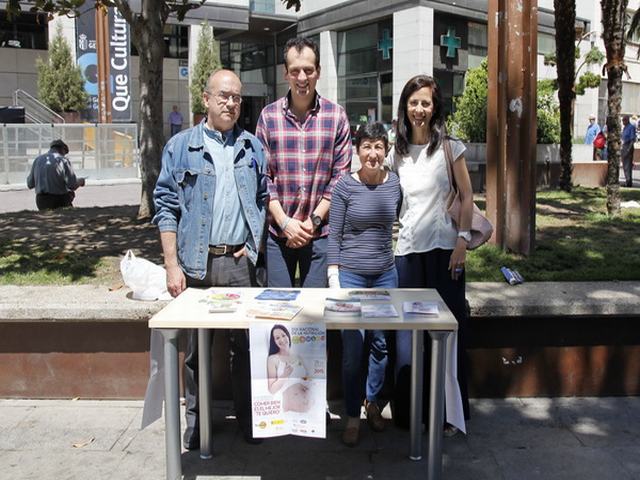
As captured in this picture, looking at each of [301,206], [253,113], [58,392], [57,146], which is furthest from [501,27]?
[253,113]

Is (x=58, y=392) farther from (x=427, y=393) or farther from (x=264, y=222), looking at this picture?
(x=427, y=393)

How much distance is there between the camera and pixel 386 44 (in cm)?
3106

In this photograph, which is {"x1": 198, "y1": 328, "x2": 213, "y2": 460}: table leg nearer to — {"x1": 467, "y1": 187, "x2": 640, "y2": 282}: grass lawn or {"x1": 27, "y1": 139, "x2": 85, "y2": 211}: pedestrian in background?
{"x1": 467, "y1": 187, "x2": 640, "y2": 282}: grass lawn

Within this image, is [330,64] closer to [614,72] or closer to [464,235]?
[614,72]

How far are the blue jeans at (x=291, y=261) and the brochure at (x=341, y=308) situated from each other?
0.59 m

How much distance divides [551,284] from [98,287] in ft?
10.5

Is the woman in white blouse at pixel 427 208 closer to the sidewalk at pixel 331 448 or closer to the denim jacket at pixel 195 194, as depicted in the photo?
the sidewalk at pixel 331 448

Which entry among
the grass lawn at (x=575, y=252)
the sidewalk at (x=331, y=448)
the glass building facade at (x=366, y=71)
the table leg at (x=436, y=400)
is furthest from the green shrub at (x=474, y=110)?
the glass building facade at (x=366, y=71)

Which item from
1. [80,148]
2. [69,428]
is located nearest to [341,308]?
[69,428]

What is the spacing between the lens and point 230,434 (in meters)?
4.30

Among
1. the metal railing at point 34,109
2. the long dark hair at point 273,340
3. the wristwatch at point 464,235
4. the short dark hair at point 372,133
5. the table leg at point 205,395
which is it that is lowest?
the table leg at point 205,395

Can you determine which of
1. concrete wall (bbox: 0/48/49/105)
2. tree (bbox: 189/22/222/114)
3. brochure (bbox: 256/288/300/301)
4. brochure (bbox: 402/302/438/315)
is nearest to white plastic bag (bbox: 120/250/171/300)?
brochure (bbox: 256/288/300/301)

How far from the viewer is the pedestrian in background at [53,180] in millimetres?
11203

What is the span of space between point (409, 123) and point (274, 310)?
141 cm
